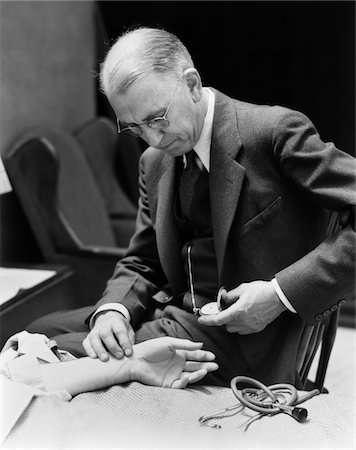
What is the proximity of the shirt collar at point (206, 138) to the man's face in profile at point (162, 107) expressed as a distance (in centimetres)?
5

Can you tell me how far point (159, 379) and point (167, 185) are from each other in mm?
439

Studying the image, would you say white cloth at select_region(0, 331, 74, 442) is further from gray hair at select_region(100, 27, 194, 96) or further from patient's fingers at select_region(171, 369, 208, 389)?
gray hair at select_region(100, 27, 194, 96)

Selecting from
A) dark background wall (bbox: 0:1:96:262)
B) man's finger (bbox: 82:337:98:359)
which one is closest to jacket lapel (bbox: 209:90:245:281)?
man's finger (bbox: 82:337:98:359)

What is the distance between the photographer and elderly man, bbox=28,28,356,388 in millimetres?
1383

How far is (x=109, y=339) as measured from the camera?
1503mm

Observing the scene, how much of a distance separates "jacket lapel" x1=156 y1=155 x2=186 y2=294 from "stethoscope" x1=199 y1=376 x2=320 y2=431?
371 mm

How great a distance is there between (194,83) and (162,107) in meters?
0.09

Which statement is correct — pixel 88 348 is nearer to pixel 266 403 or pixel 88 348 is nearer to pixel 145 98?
pixel 266 403

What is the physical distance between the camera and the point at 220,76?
3.46 m

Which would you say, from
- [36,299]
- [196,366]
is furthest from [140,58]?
[36,299]

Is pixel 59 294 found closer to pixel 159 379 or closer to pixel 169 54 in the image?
pixel 159 379

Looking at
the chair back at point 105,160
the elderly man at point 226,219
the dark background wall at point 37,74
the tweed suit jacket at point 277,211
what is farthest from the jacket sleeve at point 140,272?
the chair back at point 105,160

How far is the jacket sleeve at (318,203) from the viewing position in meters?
1.40

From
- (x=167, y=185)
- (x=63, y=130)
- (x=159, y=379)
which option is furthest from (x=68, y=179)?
(x=159, y=379)
